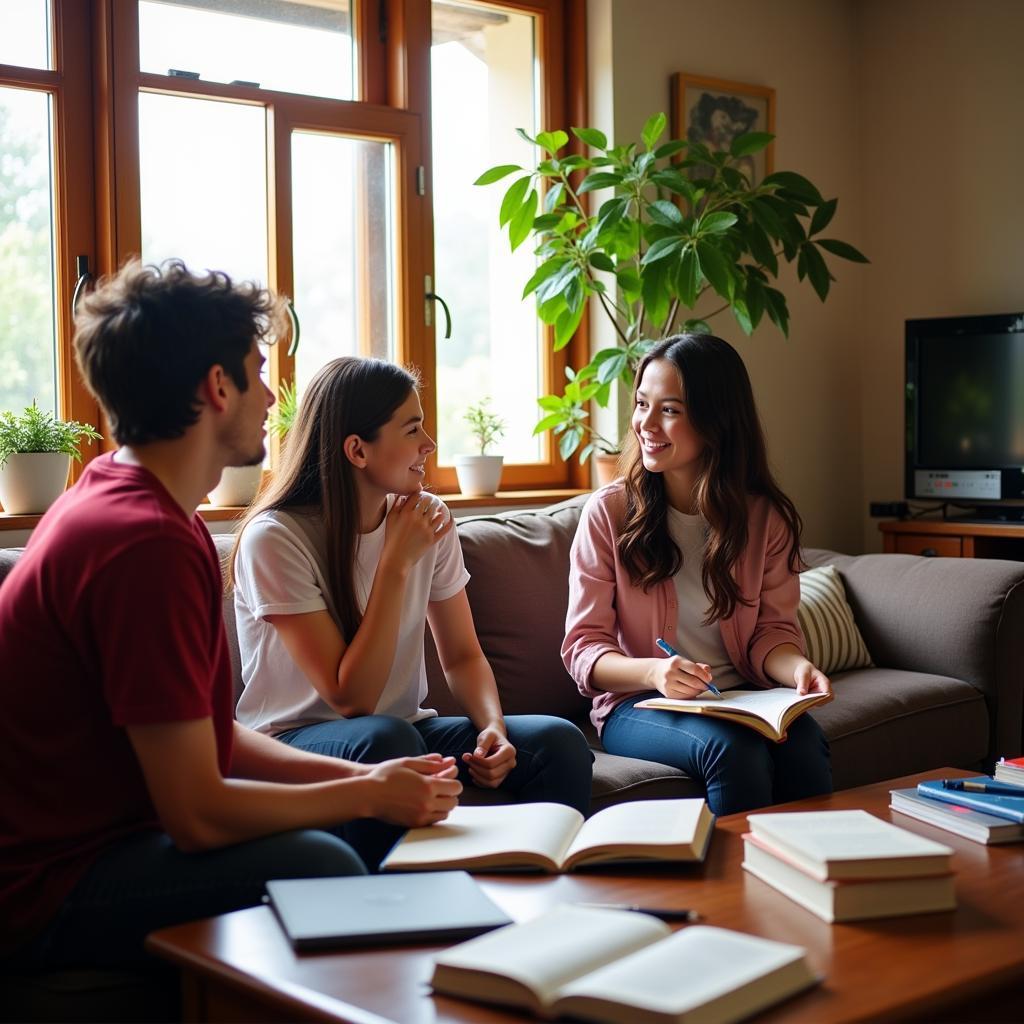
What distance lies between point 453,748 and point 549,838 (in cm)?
61

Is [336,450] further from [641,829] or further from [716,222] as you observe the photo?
[716,222]

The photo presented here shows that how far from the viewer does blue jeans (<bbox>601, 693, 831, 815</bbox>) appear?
2092mm

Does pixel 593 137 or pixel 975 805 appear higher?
pixel 593 137

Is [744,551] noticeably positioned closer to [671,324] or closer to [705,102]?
[671,324]

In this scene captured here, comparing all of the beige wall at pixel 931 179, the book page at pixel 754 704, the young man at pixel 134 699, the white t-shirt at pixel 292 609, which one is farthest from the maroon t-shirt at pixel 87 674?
the beige wall at pixel 931 179

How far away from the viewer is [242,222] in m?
3.18

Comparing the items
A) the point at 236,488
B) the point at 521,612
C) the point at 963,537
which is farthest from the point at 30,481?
the point at 963,537

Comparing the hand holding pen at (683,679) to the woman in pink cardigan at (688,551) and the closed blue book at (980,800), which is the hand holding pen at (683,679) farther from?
the closed blue book at (980,800)

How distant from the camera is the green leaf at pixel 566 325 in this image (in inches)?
135

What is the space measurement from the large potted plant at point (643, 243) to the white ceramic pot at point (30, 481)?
1360mm

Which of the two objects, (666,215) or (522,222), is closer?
(666,215)

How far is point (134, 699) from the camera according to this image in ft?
3.99

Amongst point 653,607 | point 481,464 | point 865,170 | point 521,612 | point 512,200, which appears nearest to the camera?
point 653,607

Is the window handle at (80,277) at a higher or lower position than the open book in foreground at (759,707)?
higher
